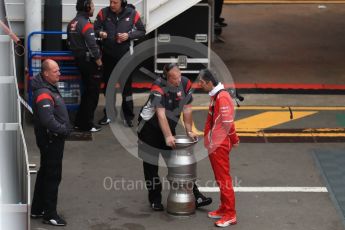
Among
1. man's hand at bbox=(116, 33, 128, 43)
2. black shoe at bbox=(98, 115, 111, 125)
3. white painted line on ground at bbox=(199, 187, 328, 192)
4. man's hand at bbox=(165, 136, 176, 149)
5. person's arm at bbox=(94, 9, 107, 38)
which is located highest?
person's arm at bbox=(94, 9, 107, 38)

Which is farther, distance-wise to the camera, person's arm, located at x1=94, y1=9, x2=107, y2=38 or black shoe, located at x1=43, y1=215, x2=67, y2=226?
person's arm, located at x1=94, y1=9, x2=107, y2=38

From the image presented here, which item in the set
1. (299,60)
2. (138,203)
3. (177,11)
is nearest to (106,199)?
(138,203)

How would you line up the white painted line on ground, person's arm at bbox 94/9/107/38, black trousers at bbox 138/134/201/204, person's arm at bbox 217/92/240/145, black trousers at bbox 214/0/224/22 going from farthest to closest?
black trousers at bbox 214/0/224/22 → person's arm at bbox 94/9/107/38 → the white painted line on ground → black trousers at bbox 138/134/201/204 → person's arm at bbox 217/92/240/145

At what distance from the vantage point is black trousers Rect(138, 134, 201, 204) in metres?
11.0

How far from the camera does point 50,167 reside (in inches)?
412

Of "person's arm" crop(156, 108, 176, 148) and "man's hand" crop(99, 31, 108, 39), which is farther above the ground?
"man's hand" crop(99, 31, 108, 39)

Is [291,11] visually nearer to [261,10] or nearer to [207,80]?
[261,10]

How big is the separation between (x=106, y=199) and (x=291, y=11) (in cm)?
1246

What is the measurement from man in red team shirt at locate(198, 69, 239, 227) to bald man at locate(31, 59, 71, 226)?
5.44ft

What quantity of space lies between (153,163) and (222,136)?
1.00m

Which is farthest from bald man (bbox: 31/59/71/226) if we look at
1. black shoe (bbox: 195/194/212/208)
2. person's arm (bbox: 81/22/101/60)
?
person's arm (bbox: 81/22/101/60)

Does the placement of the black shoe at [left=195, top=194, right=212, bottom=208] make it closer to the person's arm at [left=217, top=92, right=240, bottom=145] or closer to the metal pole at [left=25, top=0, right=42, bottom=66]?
the person's arm at [left=217, top=92, right=240, bottom=145]

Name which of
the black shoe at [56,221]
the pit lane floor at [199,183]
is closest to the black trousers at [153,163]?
the pit lane floor at [199,183]

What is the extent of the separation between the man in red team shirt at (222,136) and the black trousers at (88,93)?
359cm
